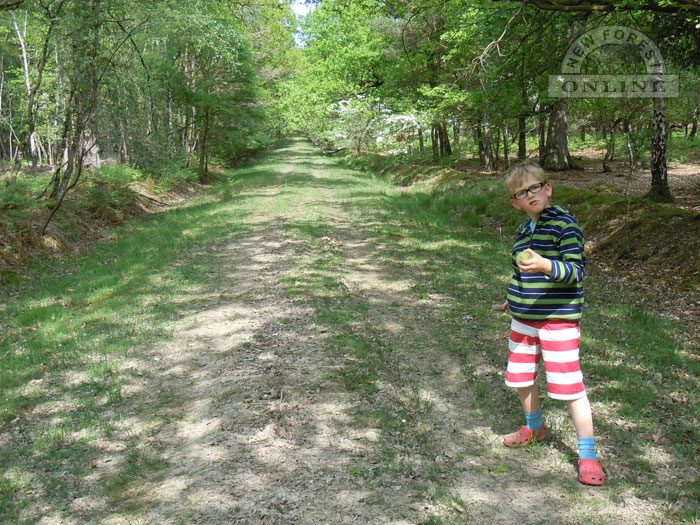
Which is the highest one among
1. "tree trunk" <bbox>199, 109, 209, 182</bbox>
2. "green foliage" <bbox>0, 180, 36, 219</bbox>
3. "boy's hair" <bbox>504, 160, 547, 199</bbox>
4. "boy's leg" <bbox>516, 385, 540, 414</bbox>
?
"tree trunk" <bbox>199, 109, 209, 182</bbox>

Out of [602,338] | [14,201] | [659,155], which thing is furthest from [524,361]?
[14,201]

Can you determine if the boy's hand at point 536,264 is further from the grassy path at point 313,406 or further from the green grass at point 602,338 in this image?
the green grass at point 602,338

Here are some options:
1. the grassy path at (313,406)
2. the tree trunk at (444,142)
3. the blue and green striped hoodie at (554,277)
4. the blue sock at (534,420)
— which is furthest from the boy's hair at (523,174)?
the tree trunk at (444,142)

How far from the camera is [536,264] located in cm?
266

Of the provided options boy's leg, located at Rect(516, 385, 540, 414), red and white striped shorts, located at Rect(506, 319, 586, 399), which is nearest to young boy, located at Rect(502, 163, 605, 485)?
red and white striped shorts, located at Rect(506, 319, 586, 399)

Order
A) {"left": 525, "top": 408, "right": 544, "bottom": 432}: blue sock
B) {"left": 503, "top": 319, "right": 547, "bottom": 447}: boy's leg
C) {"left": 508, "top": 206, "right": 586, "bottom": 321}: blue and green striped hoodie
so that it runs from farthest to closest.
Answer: {"left": 525, "top": 408, "right": 544, "bottom": 432}: blue sock
{"left": 503, "top": 319, "right": 547, "bottom": 447}: boy's leg
{"left": 508, "top": 206, "right": 586, "bottom": 321}: blue and green striped hoodie

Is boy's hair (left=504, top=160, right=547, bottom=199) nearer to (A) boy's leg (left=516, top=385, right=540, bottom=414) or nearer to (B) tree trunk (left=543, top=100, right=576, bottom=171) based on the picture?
(A) boy's leg (left=516, top=385, right=540, bottom=414)

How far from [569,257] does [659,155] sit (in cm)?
937

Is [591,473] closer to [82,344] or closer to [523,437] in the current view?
[523,437]

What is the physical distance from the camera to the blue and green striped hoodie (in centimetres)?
280

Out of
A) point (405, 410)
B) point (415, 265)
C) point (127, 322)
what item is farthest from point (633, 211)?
point (127, 322)

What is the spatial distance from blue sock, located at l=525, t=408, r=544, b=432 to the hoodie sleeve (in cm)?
111

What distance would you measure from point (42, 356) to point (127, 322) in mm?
1052

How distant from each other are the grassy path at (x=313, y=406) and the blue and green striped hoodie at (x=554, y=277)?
3.62 feet
